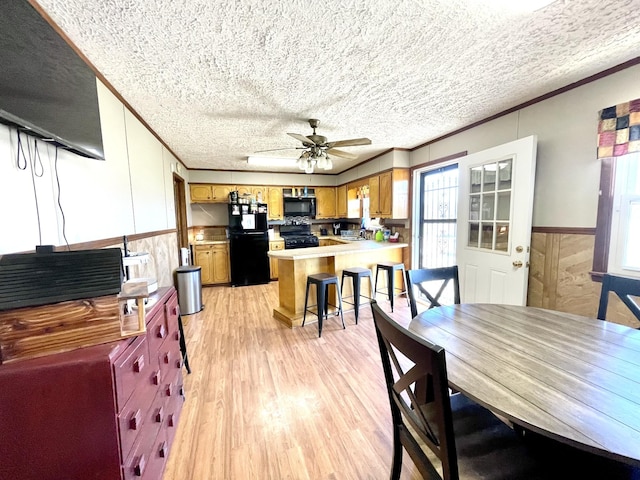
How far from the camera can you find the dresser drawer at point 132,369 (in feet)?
3.00

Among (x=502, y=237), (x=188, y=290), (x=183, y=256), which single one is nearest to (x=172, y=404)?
(x=188, y=290)

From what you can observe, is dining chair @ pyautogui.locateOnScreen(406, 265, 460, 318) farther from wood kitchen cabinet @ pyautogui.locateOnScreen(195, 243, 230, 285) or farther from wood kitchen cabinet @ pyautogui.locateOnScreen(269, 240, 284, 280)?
wood kitchen cabinet @ pyautogui.locateOnScreen(195, 243, 230, 285)

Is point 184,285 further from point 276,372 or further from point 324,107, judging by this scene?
point 324,107

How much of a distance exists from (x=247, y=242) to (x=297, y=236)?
1.16 metres

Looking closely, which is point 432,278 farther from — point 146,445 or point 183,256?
point 183,256

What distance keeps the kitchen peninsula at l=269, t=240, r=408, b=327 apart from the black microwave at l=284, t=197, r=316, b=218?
93.4 inches

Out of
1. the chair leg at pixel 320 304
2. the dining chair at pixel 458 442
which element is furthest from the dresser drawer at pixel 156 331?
the chair leg at pixel 320 304

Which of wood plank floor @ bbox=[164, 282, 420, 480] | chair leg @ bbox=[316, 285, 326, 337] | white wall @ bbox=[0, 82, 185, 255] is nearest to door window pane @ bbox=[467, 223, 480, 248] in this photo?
wood plank floor @ bbox=[164, 282, 420, 480]

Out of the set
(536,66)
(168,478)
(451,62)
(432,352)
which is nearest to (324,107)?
(451,62)

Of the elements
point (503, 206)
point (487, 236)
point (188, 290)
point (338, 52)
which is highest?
point (338, 52)

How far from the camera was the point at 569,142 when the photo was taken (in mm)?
2111

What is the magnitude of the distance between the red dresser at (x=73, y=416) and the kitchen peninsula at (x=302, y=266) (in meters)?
2.22

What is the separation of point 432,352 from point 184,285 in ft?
12.1

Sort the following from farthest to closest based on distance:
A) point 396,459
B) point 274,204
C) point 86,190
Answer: point 274,204
point 86,190
point 396,459
